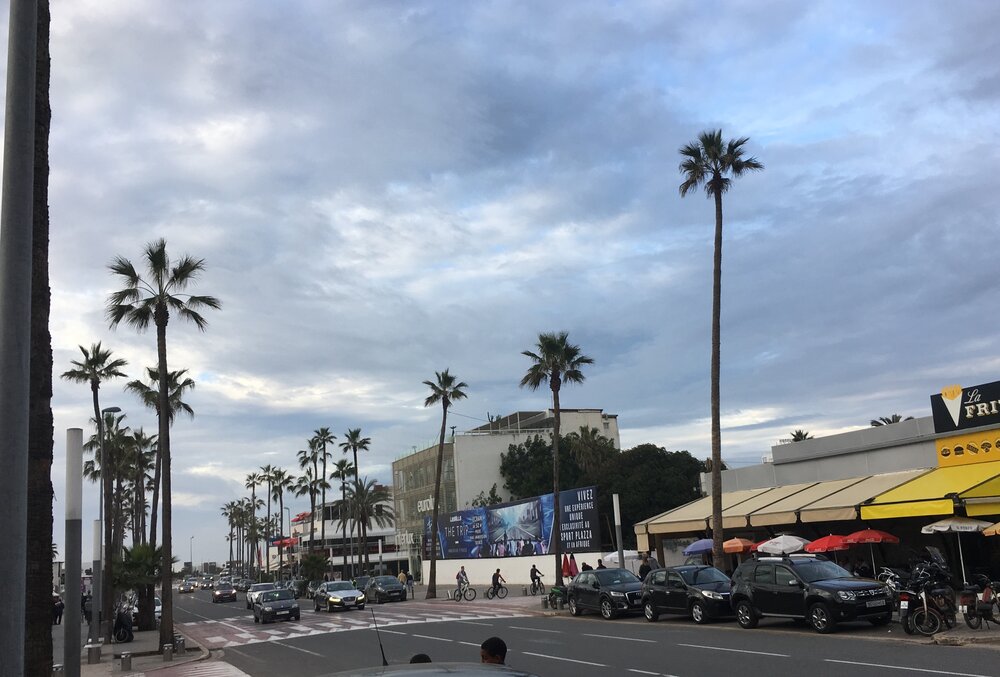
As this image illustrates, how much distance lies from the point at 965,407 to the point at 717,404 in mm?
7710

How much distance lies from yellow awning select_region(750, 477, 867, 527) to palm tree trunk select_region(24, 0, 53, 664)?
25.3 metres

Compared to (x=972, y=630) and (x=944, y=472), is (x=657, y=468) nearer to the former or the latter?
(x=944, y=472)

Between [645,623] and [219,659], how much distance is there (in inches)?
506

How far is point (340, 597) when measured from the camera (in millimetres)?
45406

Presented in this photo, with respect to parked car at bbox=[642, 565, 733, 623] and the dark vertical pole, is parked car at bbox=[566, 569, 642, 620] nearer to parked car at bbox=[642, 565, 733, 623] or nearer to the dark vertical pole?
parked car at bbox=[642, 565, 733, 623]

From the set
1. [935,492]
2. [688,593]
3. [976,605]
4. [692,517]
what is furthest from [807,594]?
[692,517]

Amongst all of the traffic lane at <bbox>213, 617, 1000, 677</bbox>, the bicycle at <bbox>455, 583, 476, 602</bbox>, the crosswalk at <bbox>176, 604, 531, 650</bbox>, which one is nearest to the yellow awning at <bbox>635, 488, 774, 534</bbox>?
the crosswalk at <bbox>176, 604, 531, 650</bbox>

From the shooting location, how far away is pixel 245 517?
7170 inches

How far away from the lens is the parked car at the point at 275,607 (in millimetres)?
40031

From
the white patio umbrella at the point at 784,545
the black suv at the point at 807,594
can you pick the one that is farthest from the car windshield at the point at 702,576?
the white patio umbrella at the point at 784,545

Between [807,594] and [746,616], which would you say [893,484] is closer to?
[746,616]

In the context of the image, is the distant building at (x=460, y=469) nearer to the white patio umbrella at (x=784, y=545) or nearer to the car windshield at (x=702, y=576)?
the white patio umbrella at (x=784, y=545)

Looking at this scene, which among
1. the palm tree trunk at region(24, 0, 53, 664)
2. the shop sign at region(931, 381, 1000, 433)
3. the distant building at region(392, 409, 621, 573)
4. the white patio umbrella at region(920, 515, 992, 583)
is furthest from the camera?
the distant building at region(392, 409, 621, 573)

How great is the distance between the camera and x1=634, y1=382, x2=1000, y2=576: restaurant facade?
24.7 meters
